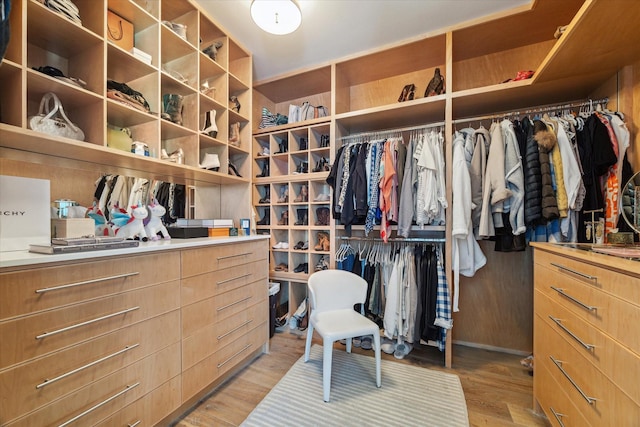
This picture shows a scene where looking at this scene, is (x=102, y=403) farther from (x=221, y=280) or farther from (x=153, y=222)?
(x=153, y=222)

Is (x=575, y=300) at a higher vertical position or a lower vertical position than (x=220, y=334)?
higher

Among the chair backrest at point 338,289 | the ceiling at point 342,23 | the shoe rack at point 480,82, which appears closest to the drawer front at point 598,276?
the shoe rack at point 480,82

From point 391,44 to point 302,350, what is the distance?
2.64 metres

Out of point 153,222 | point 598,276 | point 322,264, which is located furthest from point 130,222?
point 598,276

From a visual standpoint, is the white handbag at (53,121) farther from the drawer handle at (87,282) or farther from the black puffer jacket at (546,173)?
the black puffer jacket at (546,173)

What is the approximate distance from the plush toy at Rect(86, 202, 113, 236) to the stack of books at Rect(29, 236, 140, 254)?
0.38 m

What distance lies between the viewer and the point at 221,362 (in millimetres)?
1530

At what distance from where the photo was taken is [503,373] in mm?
1733

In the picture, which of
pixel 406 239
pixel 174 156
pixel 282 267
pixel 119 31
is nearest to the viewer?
pixel 119 31

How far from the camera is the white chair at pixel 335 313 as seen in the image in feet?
4.82

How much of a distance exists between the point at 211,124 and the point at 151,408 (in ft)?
6.03

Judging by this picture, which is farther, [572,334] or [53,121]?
[53,121]

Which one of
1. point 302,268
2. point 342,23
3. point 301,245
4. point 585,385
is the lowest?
point 585,385

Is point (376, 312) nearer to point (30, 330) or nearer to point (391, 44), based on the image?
point (30, 330)
